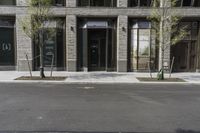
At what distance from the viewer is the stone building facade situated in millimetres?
20484

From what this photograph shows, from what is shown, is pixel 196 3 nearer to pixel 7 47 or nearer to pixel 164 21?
pixel 164 21

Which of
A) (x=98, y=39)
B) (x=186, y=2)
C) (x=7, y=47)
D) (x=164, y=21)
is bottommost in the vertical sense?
(x=7, y=47)

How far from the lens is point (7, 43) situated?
2105 cm

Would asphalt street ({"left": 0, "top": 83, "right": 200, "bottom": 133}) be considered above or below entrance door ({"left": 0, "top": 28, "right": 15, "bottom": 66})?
below

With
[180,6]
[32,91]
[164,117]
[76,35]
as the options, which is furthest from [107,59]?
[164,117]

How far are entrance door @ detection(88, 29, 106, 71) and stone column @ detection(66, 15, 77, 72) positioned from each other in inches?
49.3

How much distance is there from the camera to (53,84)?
15.2m

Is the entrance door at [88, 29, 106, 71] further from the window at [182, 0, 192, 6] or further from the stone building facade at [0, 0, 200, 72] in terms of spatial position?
the window at [182, 0, 192, 6]

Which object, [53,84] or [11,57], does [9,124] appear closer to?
[53,84]

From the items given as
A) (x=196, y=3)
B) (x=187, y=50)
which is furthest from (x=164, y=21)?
(x=196, y=3)

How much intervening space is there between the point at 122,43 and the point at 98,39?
1910 millimetres

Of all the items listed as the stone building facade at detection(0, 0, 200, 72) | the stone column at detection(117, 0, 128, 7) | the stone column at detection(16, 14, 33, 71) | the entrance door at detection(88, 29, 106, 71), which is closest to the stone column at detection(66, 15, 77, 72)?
the stone building facade at detection(0, 0, 200, 72)

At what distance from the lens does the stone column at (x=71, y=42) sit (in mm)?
20469

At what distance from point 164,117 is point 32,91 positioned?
6744 mm
